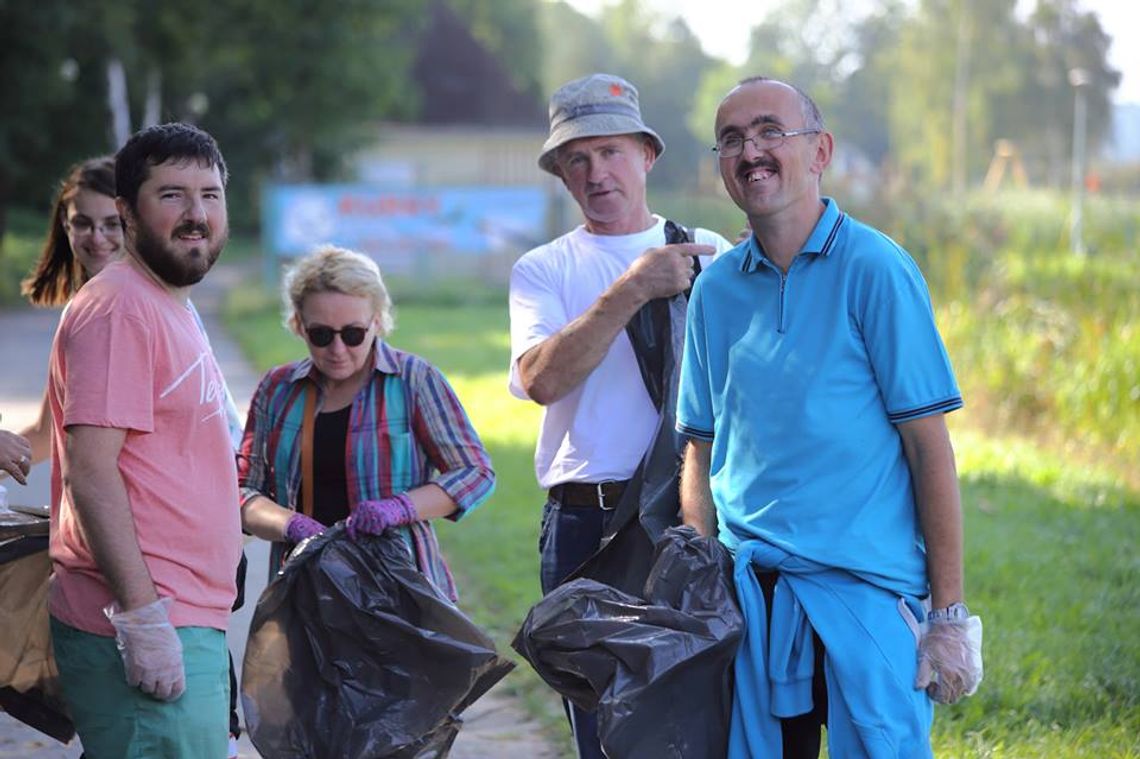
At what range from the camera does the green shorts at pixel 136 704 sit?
3.25m

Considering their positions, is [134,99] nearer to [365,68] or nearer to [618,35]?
[365,68]

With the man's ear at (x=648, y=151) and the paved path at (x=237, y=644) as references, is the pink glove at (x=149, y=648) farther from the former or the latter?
the paved path at (x=237, y=644)

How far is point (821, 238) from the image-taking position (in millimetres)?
3273

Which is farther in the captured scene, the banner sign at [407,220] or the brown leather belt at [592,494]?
the banner sign at [407,220]

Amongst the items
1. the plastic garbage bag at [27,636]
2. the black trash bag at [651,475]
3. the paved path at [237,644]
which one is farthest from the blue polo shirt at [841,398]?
the paved path at [237,644]

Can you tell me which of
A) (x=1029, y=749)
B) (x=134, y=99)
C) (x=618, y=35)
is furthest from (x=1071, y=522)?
(x=618, y=35)

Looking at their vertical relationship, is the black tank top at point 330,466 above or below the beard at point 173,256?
below

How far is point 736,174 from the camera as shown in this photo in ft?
11.0

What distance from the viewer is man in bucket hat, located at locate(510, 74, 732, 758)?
4285 millimetres

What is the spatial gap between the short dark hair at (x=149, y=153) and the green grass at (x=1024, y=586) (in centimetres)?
309

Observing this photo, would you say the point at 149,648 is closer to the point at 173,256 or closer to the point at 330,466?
the point at 173,256

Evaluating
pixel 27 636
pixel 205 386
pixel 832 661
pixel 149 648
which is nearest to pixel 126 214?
pixel 205 386

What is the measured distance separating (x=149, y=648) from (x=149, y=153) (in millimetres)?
1047

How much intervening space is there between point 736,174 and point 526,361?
118 centimetres
